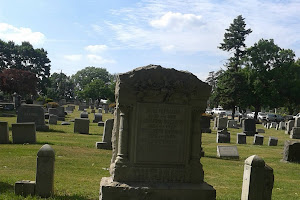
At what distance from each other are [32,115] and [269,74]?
42588 mm

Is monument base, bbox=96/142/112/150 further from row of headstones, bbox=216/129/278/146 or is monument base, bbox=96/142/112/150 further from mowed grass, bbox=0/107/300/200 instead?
row of headstones, bbox=216/129/278/146

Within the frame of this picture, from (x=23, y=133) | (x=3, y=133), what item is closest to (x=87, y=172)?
(x=23, y=133)

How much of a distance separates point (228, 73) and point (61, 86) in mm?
66781

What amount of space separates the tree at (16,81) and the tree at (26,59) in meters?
20.0

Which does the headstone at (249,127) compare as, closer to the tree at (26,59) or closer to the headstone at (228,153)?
the headstone at (228,153)

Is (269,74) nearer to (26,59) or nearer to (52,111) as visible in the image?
(52,111)

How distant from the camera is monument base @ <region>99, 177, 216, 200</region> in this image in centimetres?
657

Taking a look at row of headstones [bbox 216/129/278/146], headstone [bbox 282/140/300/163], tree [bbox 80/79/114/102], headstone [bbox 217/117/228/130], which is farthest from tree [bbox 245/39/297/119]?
tree [bbox 80/79/114/102]

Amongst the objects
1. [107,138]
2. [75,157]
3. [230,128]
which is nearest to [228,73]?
[230,128]

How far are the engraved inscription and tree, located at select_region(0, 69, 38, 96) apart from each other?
4792cm

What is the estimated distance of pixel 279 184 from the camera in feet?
35.3

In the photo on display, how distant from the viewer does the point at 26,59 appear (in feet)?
255

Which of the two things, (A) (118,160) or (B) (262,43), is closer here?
(A) (118,160)

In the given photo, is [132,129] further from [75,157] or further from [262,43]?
[262,43]
